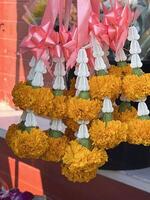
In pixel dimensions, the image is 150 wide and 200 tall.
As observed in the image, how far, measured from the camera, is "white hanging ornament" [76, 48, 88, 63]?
0.85 m

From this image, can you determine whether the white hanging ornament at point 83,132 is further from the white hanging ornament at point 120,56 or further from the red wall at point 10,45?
the red wall at point 10,45

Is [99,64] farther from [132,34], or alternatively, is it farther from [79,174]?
[79,174]

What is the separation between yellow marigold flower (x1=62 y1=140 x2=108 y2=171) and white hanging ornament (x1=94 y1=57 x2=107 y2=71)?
0.43 feet

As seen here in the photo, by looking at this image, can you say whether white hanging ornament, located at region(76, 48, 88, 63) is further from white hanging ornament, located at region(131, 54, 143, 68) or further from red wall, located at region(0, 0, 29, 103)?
red wall, located at region(0, 0, 29, 103)

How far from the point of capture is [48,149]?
88cm

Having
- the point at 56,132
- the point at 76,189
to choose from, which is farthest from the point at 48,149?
the point at 76,189

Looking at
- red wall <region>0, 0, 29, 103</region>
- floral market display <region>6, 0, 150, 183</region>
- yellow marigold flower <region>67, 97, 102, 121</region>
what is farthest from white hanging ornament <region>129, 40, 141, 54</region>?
red wall <region>0, 0, 29, 103</region>

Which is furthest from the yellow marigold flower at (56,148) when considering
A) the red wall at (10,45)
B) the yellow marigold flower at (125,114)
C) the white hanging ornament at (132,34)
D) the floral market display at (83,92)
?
the red wall at (10,45)

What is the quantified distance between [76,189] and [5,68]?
0.81m

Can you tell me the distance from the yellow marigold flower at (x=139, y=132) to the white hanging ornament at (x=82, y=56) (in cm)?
13

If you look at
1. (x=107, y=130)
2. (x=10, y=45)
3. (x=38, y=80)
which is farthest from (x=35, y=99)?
(x=10, y=45)

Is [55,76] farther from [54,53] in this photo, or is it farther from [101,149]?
[101,149]

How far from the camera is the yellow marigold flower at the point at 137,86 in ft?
2.69

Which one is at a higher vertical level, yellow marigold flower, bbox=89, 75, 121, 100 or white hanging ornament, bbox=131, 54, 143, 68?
white hanging ornament, bbox=131, 54, 143, 68
